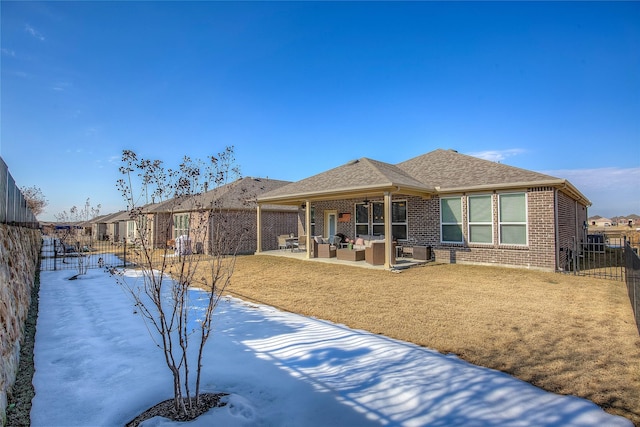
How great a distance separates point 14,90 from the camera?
918cm

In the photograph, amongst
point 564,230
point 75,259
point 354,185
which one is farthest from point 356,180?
point 75,259

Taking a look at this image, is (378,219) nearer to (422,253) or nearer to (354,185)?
(422,253)

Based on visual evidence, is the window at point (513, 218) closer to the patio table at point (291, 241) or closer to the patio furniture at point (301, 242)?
the patio furniture at point (301, 242)

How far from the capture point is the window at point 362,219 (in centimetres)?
1585

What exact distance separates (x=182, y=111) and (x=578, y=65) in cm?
1507

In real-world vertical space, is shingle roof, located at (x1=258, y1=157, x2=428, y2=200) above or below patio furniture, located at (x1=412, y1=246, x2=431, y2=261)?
above

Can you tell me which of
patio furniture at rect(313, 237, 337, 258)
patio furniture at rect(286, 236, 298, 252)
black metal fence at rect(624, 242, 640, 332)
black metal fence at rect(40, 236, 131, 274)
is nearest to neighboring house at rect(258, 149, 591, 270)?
patio furniture at rect(313, 237, 337, 258)

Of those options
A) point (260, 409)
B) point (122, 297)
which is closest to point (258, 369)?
point (260, 409)

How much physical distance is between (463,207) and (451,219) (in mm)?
692

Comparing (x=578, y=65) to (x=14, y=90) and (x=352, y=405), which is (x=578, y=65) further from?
(x=14, y=90)

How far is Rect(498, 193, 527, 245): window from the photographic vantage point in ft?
36.9

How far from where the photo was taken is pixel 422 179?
14.2 m

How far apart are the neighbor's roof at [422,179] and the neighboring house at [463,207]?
0.03 m

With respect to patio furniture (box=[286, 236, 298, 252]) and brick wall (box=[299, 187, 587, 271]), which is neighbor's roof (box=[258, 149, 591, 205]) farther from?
patio furniture (box=[286, 236, 298, 252])
